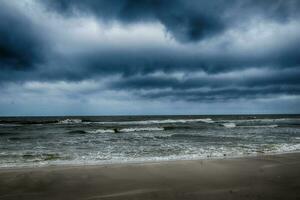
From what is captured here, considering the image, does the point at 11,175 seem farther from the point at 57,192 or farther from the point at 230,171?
the point at 230,171

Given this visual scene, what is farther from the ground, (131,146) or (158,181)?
(158,181)

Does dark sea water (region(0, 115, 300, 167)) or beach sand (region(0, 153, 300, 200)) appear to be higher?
beach sand (region(0, 153, 300, 200))

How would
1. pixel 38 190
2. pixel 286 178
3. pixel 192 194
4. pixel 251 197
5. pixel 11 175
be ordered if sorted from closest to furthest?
1. pixel 251 197
2. pixel 192 194
3. pixel 38 190
4. pixel 286 178
5. pixel 11 175

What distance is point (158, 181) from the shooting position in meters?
6.36

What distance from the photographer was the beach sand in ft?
17.2

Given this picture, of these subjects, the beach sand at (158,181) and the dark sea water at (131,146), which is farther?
the dark sea water at (131,146)

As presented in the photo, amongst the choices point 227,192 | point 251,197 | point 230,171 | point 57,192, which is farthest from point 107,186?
point 230,171

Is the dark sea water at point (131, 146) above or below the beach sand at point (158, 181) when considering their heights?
below

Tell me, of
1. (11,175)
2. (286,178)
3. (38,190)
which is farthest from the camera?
(11,175)

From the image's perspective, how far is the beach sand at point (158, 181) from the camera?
17.2ft

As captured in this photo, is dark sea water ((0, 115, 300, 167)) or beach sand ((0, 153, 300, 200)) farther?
dark sea water ((0, 115, 300, 167))

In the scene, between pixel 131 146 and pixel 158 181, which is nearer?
pixel 158 181

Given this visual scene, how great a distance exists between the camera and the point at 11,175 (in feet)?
23.2

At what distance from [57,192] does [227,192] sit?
3.89 metres
